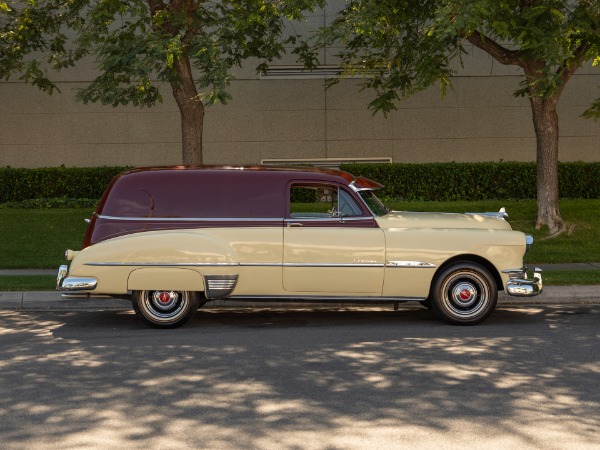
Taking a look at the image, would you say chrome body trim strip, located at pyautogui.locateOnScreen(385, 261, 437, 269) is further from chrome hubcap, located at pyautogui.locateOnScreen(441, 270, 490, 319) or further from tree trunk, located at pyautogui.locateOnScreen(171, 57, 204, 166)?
tree trunk, located at pyautogui.locateOnScreen(171, 57, 204, 166)

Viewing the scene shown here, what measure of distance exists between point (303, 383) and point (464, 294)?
11.8ft

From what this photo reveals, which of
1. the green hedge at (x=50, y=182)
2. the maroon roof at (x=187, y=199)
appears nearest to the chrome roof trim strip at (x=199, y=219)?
the maroon roof at (x=187, y=199)

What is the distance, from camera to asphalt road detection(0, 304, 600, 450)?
6543mm

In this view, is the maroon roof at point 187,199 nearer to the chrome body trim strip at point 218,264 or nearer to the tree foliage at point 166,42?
the chrome body trim strip at point 218,264

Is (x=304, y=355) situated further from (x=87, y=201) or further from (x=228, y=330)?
(x=87, y=201)

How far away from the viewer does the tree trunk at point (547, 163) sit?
62.1 feet

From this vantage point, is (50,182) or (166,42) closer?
(166,42)

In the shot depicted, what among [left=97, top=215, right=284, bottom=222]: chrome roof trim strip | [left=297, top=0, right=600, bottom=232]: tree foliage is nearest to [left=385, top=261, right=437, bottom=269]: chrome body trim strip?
[left=97, top=215, right=284, bottom=222]: chrome roof trim strip

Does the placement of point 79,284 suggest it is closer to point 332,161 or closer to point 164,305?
point 164,305

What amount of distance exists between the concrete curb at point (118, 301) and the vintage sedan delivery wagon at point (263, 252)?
1.79m

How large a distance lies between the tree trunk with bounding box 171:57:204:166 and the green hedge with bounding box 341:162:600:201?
619 cm

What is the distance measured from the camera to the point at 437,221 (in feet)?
37.1

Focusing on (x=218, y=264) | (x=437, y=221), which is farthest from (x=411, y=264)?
(x=218, y=264)

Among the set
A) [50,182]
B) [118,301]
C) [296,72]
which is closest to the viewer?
[118,301]
